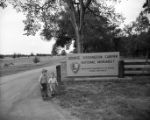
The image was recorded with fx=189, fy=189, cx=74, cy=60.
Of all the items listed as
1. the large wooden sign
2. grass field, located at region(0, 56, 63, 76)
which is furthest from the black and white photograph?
grass field, located at region(0, 56, 63, 76)

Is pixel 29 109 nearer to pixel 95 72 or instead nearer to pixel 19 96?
pixel 19 96

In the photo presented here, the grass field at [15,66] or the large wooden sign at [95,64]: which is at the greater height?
the large wooden sign at [95,64]

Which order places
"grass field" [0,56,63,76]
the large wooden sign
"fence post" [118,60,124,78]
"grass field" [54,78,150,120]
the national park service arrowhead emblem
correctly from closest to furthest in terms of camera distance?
"grass field" [54,78,150,120], "fence post" [118,60,124,78], the large wooden sign, the national park service arrowhead emblem, "grass field" [0,56,63,76]

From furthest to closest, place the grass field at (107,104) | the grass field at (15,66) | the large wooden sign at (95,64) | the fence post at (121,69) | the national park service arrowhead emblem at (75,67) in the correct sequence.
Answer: the grass field at (15,66) < the national park service arrowhead emblem at (75,67) < the large wooden sign at (95,64) < the fence post at (121,69) < the grass field at (107,104)

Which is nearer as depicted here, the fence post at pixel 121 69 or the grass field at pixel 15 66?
the fence post at pixel 121 69

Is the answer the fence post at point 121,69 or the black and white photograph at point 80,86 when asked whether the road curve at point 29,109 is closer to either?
the black and white photograph at point 80,86

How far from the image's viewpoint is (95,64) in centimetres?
1377

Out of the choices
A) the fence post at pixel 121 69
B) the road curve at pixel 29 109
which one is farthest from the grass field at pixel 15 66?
the fence post at pixel 121 69

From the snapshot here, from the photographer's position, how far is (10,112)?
702 centimetres

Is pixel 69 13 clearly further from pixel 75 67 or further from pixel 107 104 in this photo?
pixel 107 104

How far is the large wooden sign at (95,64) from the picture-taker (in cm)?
1372

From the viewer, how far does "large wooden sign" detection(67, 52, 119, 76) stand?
45.0 ft

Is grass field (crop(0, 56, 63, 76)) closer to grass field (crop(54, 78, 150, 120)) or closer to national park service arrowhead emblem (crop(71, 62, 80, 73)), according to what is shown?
national park service arrowhead emblem (crop(71, 62, 80, 73))

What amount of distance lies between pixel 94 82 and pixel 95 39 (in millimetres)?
28781
